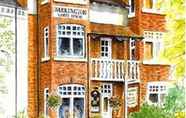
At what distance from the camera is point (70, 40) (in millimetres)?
6242

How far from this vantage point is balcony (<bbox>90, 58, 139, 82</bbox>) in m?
6.18

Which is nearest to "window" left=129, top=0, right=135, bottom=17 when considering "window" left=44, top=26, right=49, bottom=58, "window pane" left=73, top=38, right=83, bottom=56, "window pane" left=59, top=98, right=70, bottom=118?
"window pane" left=73, top=38, right=83, bottom=56

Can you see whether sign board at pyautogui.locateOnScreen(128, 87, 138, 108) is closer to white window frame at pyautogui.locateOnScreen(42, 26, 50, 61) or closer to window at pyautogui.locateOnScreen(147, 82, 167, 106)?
window at pyautogui.locateOnScreen(147, 82, 167, 106)

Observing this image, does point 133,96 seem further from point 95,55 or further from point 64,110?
point 64,110

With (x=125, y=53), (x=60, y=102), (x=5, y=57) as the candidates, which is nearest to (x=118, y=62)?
(x=125, y=53)

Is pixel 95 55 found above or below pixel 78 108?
above

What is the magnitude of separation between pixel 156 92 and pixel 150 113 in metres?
0.47

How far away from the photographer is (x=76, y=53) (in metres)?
6.20

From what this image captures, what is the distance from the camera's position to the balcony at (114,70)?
20.3 ft

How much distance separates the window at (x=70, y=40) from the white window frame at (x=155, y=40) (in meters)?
0.54

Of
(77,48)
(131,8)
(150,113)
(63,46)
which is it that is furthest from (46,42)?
(150,113)

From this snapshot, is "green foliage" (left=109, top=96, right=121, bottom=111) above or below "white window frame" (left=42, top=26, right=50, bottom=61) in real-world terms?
below

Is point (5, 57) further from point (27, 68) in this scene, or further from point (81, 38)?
point (81, 38)

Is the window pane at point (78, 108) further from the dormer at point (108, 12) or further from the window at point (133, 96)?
the dormer at point (108, 12)
